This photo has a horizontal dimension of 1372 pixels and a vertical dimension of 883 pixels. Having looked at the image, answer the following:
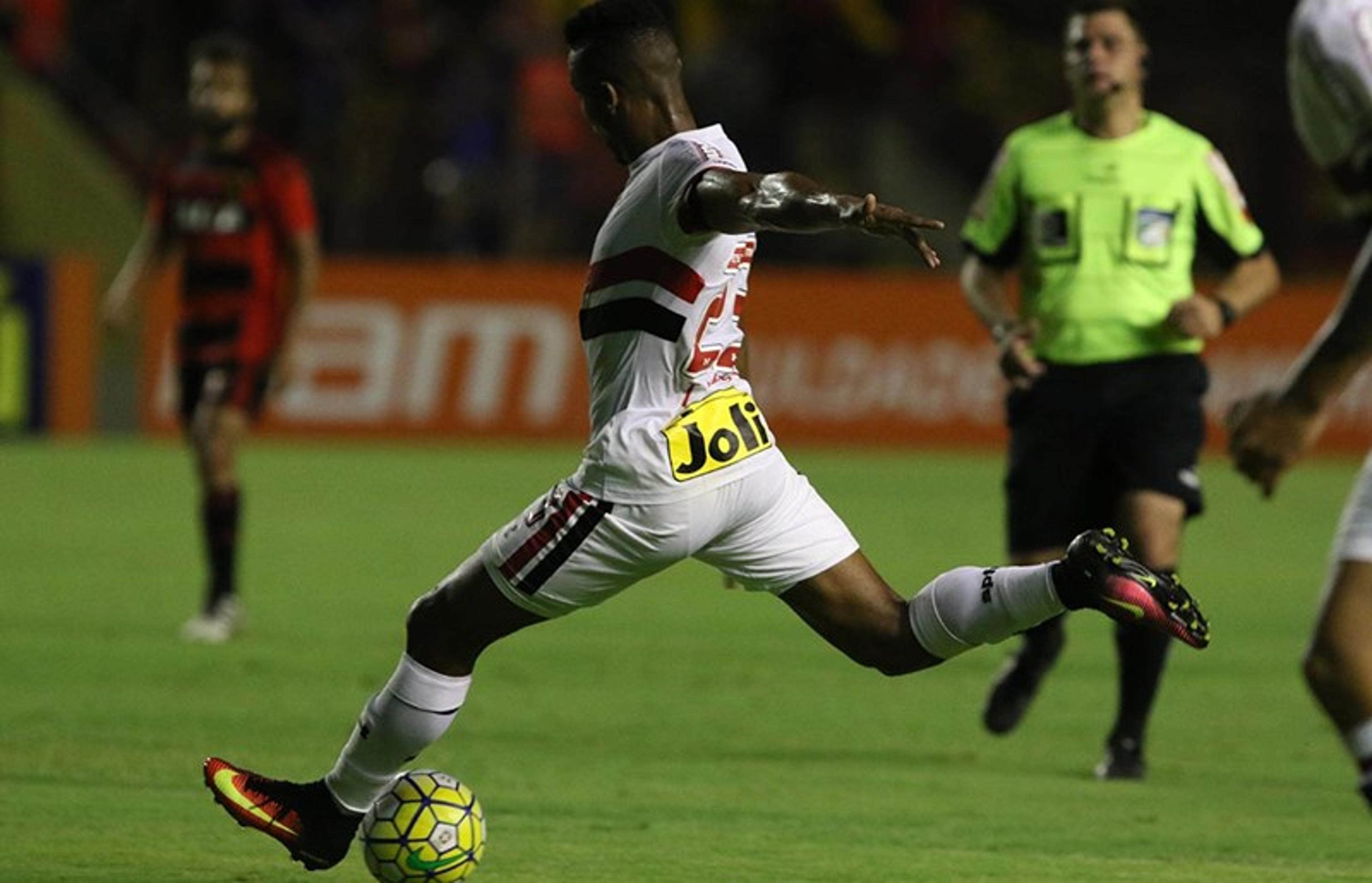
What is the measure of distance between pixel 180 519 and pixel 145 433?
5775 millimetres

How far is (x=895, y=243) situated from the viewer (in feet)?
85.3

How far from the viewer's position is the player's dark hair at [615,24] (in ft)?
19.7

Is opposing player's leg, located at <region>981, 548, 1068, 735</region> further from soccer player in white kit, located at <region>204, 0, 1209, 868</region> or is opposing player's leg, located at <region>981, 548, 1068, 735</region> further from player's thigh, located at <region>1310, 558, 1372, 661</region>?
player's thigh, located at <region>1310, 558, 1372, 661</region>

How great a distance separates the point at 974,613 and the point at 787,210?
1.36 m

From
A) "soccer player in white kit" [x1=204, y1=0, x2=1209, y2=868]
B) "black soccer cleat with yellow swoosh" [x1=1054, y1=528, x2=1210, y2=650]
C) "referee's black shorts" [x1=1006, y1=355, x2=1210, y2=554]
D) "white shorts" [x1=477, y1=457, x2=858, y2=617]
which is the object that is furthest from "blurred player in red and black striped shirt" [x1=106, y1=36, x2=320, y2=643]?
"black soccer cleat with yellow swoosh" [x1=1054, y1=528, x2=1210, y2=650]

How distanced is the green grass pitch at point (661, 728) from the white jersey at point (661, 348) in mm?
1164

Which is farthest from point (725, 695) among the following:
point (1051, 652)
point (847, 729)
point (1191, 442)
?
point (1191, 442)

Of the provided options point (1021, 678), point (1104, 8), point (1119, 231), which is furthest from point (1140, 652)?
point (1104, 8)

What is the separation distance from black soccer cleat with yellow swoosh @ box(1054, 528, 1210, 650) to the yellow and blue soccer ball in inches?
60.2

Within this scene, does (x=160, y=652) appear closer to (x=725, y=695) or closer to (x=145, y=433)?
(x=725, y=695)

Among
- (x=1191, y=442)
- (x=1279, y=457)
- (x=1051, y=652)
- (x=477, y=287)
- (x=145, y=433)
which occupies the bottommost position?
(x=145, y=433)

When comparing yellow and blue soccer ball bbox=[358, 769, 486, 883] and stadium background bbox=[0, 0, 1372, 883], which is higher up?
yellow and blue soccer ball bbox=[358, 769, 486, 883]

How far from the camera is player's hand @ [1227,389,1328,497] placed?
479 centimetres

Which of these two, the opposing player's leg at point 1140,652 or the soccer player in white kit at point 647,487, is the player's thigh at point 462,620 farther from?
the opposing player's leg at point 1140,652
